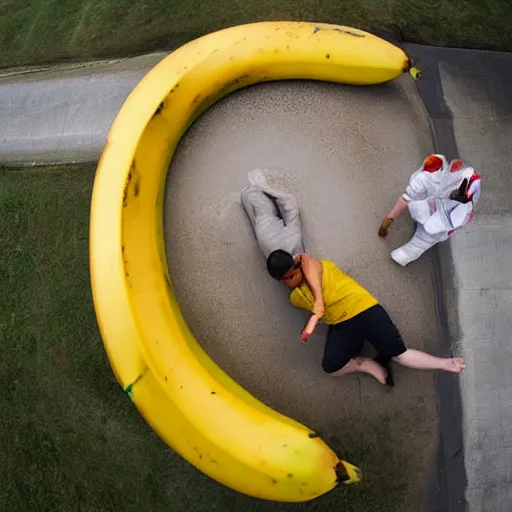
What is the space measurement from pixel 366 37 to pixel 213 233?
1618 mm

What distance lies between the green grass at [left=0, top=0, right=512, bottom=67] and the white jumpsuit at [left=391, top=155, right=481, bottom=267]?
5.02 ft

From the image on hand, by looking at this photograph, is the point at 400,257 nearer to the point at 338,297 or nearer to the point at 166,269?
the point at 338,297

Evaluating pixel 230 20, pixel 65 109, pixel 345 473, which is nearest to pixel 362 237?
pixel 345 473

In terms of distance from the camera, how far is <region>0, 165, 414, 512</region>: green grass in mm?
3354

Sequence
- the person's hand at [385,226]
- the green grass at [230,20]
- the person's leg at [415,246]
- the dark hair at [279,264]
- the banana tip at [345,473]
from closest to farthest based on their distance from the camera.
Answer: the banana tip at [345,473]
the dark hair at [279,264]
the person's leg at [415,246]
the person's hand at [385,226]
the green grass at [230,20]

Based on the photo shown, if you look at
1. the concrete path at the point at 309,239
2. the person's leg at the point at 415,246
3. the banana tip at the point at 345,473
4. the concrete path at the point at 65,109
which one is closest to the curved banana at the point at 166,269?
the banana tip at the point at 345,473

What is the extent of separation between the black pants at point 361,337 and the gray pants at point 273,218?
558 mm

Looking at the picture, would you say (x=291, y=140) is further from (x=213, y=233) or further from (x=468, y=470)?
(x=468, y=470)

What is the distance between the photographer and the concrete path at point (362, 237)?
3.42 m

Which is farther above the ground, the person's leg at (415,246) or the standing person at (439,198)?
the standing person at (439,198)

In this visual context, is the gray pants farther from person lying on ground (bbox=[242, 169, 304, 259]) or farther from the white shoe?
the white shoe

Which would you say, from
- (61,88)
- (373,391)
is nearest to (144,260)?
(373,391)

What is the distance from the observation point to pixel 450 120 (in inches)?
153

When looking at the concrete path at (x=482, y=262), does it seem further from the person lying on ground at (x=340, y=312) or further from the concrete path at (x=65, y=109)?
the concrete path at (x=65, y=109)
